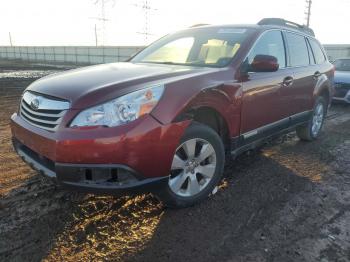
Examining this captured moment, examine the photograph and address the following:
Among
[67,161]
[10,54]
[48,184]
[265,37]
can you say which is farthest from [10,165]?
[10,54]

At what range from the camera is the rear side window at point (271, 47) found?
4471mm

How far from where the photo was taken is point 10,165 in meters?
4.77

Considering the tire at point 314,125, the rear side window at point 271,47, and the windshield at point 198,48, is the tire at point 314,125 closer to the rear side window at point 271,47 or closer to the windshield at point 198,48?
the rear side window at point 271,47

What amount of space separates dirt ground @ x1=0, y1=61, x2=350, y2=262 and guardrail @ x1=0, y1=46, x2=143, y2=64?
27551 millimetres

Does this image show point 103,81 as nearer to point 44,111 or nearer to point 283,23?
point 44,111

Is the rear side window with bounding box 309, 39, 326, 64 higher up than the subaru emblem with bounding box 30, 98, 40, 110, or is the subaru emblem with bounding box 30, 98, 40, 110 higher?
the rear side window with bounding box 309, 39, 326, 64

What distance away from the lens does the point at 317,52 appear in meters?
6.57

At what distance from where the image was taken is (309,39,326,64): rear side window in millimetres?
6406

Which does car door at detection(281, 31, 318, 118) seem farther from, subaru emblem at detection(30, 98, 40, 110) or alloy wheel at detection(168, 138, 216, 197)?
subaru emblem at detection(30, 98, 40, 110)

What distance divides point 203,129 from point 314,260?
151 cm

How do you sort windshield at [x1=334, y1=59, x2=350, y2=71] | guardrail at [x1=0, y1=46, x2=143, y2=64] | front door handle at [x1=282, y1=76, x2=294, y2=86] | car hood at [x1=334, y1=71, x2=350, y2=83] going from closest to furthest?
1. front door handle at [x1=282, y1=76, x2=294, y2=86]
2. car hood at [x1=334, y1=71, x2=350, y2=83]
3. windshield at [x1=334, y1=59, x2=350, y2=71]
4. guardrail at [x1=0, y1=46, x2=143, y2=64]

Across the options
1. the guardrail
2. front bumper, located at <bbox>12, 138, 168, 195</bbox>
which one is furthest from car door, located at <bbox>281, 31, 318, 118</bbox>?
the guardrail

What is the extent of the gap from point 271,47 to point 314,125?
237cm

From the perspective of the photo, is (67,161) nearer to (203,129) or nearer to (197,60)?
(203,129)
